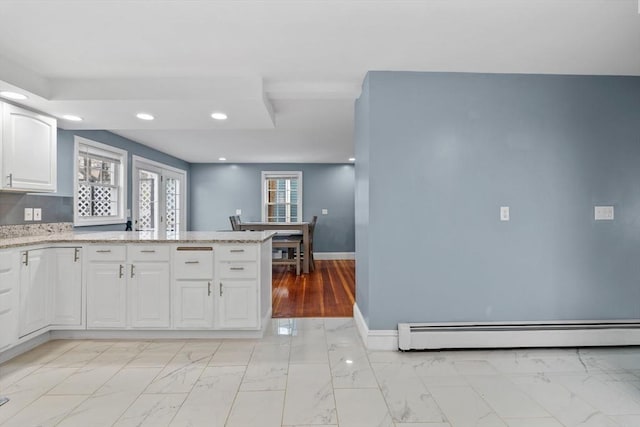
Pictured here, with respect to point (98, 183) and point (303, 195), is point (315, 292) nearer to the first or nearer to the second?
point (98, 183)

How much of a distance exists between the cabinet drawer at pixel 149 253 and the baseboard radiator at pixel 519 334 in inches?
80.6

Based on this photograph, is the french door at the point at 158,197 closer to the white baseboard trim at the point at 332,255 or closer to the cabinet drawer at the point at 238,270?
the white baseboard trim at the point at 332,255

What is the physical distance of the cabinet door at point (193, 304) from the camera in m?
2.82

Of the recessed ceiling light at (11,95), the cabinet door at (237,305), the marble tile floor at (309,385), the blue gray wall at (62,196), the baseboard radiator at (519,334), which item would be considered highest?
the recessed ceiling light at (11,95)

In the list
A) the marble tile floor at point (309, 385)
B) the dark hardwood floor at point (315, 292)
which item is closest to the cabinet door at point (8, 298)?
the marble tile floor at point (309, 385)

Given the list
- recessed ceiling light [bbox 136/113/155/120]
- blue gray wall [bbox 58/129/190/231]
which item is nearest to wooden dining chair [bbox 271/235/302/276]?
blue gray wall [bbox 58/129/190/231]

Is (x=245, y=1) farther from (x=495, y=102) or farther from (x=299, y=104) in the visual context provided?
(x=495, y=102)

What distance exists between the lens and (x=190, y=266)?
283 centimetres

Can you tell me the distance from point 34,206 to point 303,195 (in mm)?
4888

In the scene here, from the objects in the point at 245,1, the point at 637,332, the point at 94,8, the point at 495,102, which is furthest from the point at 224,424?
the point at 637,332

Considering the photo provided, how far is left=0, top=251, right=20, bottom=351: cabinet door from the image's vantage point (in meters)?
2.35

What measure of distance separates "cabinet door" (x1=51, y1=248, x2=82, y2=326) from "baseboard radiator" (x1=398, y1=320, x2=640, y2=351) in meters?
2.71

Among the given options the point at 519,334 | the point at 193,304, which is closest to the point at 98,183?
the point at 193,304

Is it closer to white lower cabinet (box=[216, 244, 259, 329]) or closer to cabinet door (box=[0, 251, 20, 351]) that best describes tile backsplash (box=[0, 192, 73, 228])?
cabinet door (box=[0, 251, 20, 351])
